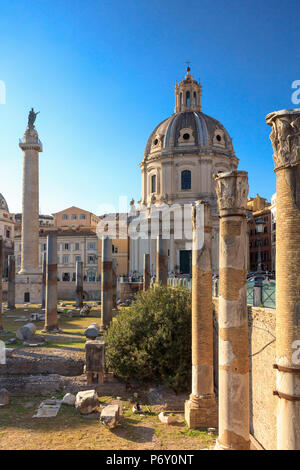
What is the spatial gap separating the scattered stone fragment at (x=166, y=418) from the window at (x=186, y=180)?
32.9 metres

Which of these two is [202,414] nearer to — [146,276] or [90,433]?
[90,433]

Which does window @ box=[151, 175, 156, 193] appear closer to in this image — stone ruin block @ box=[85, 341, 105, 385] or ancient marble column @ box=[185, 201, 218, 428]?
stone ruin block @ box=[85, 341, 105, 385]

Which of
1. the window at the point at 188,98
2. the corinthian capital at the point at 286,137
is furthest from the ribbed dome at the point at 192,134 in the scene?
the corinthian capital at the point at 286,137

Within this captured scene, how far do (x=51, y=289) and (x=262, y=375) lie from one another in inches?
518

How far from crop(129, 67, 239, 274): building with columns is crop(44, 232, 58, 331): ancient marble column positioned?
2023 cm

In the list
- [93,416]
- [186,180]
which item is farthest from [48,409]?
[186,180]

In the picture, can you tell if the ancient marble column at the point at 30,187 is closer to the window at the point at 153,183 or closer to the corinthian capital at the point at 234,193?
the window at the point at 153,183

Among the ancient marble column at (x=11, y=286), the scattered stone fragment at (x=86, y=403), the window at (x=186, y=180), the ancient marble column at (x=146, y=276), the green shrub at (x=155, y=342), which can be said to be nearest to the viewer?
the scattered stone fragment at (x=86, y=403)

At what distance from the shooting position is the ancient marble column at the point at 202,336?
29.8ft

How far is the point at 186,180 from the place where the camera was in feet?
136

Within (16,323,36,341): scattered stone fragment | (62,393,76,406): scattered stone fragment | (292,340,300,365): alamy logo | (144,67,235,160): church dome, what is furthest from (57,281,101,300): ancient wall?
(292,340,300,365): alamy logo

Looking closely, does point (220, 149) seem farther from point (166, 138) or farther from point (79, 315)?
point (79, 315)

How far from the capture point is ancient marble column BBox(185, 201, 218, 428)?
9.09 meters

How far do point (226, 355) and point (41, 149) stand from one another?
27.2 metres
